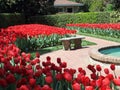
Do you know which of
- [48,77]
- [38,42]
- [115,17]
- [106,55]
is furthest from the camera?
[115,17]

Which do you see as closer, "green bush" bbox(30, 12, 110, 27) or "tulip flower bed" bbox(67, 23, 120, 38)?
"tulip flower bed" bbox(67, 23, 120, 38)

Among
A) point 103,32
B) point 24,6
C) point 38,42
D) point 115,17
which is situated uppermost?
point 38,42

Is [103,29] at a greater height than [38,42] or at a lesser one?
lesser

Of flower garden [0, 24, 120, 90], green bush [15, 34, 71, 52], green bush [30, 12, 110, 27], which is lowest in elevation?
green bush [30, 12, 110, 27]

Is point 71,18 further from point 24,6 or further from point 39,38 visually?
point 39,38

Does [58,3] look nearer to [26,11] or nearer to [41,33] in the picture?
[26,11]

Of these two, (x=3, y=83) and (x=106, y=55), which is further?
(x=106, y=55)

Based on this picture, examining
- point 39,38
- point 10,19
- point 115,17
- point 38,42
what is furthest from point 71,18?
point 38,42

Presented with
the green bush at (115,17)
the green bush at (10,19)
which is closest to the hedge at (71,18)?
the green bush at (10,19)

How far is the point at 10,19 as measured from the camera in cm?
3581

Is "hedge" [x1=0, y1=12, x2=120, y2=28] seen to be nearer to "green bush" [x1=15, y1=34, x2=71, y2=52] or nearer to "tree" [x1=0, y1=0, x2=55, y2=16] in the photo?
"tree" [x1=0, y1=0, x2=55, y2=16]

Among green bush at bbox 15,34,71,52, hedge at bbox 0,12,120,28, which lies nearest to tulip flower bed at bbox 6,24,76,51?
green bush at bbox 15,34,71,52

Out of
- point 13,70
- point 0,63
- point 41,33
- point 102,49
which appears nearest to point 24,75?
point 13,70

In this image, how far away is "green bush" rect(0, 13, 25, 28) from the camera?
3416cm
